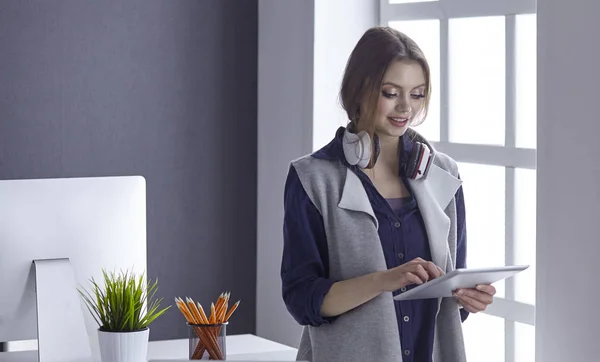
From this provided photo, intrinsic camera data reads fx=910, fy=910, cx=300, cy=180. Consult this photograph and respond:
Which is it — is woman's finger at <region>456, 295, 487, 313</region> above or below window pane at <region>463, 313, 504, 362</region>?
above

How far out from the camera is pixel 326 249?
84.6 inches

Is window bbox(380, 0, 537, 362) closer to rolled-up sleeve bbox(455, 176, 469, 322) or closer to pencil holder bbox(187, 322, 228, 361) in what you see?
rolled-up sleeve bbox(455, 176, 469, 322)

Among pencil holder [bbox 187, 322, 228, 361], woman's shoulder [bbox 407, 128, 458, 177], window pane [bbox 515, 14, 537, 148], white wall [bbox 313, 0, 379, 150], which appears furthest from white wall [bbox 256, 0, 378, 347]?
pencil holder [bbox 187, 322, 228, 361]

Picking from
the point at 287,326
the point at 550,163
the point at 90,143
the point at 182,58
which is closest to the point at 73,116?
the point at 90,143

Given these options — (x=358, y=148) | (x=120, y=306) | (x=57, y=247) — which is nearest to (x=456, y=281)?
(x=358, y=148)

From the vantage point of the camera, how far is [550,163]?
247cm

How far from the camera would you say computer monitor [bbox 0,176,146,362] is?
88.4 inches

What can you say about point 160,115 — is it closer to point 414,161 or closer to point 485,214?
point 485,214

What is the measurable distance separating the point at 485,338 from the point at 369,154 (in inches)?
49.2

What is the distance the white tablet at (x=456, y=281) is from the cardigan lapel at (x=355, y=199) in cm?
23

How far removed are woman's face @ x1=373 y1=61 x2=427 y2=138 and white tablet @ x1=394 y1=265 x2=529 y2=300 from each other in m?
0.40

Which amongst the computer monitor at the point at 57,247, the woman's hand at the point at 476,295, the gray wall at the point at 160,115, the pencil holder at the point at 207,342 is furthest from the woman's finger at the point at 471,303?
the gray wall at the point at 160,115

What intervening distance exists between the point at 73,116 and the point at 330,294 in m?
1.99

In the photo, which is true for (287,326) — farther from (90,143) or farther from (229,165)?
(90,143)
